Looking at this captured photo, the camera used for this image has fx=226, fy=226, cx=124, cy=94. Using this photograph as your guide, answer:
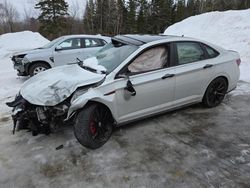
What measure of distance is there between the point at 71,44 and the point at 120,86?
17.4 ft

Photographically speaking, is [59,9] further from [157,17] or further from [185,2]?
[185,2]

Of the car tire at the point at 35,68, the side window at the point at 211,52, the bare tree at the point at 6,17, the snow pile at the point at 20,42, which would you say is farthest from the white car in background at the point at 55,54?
the bare tree at the point at 6,17

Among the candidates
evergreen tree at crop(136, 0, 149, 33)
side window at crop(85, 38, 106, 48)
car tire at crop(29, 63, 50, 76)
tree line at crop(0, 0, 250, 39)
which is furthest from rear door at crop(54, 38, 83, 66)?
evergreen tree at crop(136, 0, 149, 33)

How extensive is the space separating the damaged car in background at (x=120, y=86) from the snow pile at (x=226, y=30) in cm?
351

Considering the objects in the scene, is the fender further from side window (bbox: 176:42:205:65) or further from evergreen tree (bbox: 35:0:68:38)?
evergreen tree (bbox: 35:0:68:38)

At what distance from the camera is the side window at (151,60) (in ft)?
12.5

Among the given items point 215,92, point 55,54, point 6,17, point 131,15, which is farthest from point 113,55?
point 131,15

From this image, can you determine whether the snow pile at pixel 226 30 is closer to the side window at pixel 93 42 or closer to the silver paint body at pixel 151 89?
the silver paint body at pixel 151 89

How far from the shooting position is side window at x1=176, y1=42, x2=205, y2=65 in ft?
14.0

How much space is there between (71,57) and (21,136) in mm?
4603

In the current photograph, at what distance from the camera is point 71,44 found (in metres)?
8.23

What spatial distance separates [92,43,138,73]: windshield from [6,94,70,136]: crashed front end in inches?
38.8

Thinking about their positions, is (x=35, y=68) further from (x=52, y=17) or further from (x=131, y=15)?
(x=131, y=15)

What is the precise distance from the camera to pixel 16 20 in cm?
3575
